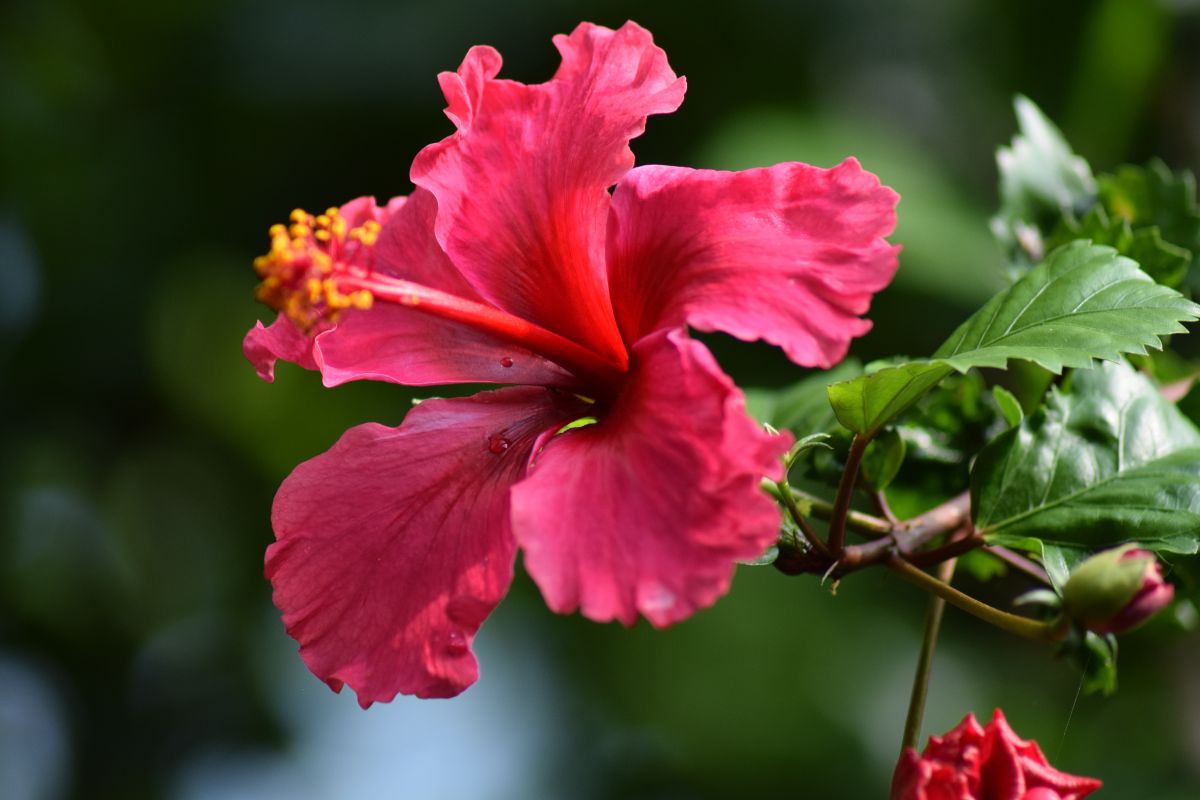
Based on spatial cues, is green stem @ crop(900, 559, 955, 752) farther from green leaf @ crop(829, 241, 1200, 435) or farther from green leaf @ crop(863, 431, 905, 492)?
green leaf @ crop(829, 241, 1200, 435)

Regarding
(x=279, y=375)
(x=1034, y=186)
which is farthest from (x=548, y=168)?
(x=279, y=375)

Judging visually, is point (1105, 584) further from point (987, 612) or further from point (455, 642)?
point (455, 642)

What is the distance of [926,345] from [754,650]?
125cm

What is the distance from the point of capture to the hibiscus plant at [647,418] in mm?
1047

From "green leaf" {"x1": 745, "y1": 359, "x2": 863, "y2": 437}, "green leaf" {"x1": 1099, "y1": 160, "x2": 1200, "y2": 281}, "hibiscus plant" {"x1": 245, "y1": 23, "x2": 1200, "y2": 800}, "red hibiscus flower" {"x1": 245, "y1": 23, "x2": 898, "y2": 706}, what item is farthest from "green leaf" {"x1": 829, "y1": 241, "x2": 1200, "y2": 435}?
"green leaf" {"x1": 1099, "y1": 160, "x2": 1200, "y2": 281}

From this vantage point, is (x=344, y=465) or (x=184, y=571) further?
(x=184, y=571)

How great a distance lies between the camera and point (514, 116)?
1237 millimetres

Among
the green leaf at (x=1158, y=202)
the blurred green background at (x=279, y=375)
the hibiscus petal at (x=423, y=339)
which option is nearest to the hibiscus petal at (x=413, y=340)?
the hibiscus petal at (x=423, y=339)

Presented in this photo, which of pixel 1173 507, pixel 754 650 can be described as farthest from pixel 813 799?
pixel 1173 507

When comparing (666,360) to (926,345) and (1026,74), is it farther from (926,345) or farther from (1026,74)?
(1026,74)

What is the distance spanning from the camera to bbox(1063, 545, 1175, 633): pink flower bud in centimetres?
104

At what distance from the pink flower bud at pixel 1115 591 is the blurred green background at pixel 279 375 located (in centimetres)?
288

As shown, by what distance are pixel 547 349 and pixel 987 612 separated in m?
0.47

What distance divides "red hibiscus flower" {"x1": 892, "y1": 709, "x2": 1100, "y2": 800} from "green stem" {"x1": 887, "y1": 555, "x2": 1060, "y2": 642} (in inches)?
3.2
